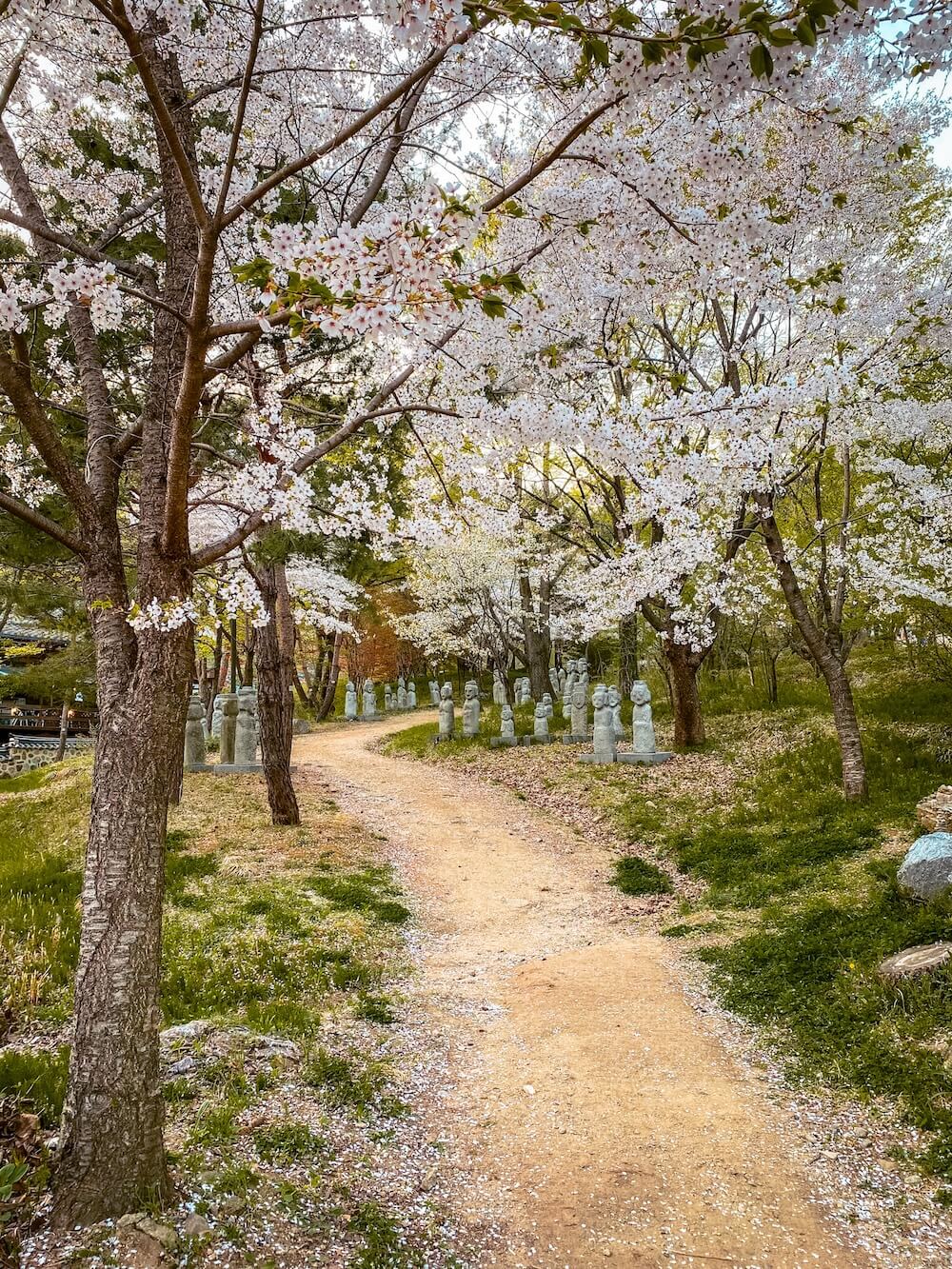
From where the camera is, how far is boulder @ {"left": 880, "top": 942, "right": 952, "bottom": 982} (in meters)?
4.64

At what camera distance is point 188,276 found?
378 cm

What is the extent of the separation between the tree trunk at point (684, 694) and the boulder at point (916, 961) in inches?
331

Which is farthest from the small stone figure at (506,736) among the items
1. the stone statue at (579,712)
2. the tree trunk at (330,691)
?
the tree trunk at (330,691)

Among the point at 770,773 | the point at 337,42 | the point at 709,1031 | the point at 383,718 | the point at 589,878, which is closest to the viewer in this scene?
the point at 709,1031

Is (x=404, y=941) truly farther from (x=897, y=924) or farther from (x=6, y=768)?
(x=6, y=768)

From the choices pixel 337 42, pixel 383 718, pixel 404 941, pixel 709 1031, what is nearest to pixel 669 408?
pixel 337 42

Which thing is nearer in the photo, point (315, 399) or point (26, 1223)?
point (26, 1223)

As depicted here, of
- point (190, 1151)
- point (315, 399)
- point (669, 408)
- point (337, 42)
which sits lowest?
point (190, 1151)

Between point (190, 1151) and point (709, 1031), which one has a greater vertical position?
point (190, 1151)

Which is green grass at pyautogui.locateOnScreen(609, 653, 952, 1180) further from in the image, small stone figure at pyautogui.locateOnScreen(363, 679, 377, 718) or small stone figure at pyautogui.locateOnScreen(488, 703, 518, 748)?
small stone figure at pyautogui.locateOnScreen(363, 679, 377, 718)

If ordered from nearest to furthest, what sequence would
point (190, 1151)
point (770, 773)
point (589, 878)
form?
point (190, 1151), point (589, 878), point (770, 773)

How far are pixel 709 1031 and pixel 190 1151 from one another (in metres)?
3.45

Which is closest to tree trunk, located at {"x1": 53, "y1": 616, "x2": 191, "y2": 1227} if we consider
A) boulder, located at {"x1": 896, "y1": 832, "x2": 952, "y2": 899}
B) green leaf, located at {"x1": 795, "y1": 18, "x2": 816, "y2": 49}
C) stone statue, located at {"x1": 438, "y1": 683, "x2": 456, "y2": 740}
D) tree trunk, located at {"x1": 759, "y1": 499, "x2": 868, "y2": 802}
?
green leaf, located at {"x1": 795, "y1": 18, "x2": 816, "y2": 49}

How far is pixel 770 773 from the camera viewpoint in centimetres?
1100
